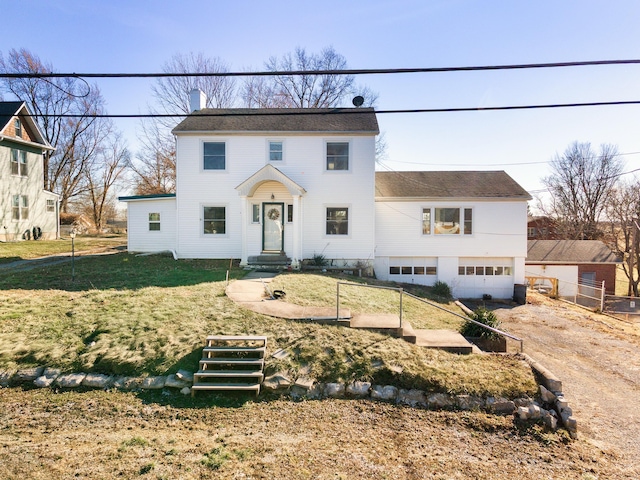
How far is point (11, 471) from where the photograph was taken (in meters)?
3.64

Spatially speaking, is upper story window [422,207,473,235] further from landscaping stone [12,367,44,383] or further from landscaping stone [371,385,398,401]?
landscaping stone [12,367,44,383]

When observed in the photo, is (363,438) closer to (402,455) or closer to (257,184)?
(402,455)

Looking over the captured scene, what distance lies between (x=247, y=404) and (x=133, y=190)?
35823mm

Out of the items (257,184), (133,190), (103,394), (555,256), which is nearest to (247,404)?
(103,394)

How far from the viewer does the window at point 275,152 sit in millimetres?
14695

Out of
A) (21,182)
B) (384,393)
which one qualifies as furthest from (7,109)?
(384,393)

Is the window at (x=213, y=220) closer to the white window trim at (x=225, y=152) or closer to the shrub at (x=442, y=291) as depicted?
the white window trim at (x=225, y=152)

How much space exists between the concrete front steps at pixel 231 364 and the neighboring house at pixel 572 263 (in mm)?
22114

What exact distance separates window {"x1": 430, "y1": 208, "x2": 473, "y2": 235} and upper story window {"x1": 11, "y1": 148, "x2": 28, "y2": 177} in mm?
25415

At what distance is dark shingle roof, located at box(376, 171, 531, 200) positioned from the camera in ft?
Result: 54.3

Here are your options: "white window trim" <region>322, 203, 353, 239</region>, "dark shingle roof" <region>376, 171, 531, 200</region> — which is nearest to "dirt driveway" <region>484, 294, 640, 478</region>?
"dark shingle roof" <region>376, 171, 531, 200</region>

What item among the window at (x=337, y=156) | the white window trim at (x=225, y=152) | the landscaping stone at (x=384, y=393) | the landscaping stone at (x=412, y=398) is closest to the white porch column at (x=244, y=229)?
the white window trim at (x=225, y=152)

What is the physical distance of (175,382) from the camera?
564 centimetres

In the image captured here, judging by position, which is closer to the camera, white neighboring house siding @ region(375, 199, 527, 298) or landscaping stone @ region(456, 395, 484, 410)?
landscaping stone @ region(456, 395, 484, 410)
